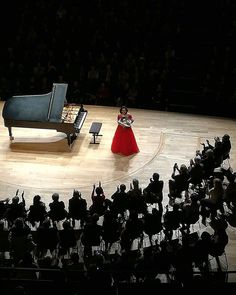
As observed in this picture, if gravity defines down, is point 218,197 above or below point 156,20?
below

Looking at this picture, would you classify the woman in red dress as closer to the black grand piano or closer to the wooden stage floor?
the wooden stage floor

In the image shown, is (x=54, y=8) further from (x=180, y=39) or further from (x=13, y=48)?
(x=180, y=39)

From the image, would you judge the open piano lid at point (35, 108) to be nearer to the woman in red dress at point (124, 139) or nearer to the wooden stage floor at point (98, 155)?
the wooden stage floor at point (98, 155)

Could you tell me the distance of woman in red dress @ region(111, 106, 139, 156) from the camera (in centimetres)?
1136

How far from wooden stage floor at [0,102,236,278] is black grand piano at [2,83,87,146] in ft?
1.84

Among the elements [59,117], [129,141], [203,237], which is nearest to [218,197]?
[203,237]

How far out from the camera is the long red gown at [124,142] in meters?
11.5

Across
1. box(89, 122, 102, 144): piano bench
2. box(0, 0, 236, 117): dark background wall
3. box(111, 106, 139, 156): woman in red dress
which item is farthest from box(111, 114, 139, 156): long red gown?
box(0, 0, 236, 117): dark background wall

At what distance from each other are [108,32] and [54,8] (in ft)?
5.82

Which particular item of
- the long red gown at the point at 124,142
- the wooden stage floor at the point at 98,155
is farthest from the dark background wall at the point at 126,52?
the long red gown at the point at 124,142

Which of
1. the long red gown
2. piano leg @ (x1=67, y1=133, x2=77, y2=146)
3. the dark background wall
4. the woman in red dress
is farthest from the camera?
the dark background wall

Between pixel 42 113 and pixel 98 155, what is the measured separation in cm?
149

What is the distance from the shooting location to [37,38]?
14945mm

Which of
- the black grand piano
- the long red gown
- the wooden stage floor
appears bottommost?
the wooden stage floor
